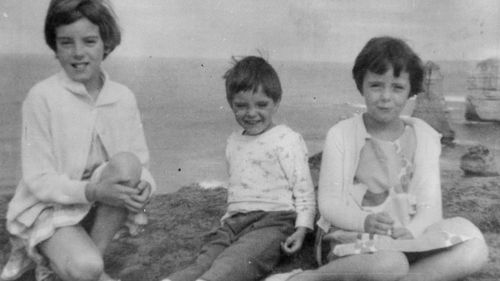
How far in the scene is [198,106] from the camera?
2.63 meters

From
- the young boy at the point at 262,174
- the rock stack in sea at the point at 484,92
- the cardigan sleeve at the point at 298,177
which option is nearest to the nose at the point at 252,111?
the young boy at the point at 262,174

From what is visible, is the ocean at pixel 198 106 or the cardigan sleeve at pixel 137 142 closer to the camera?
the cardigan sleeve at pixel 137 142

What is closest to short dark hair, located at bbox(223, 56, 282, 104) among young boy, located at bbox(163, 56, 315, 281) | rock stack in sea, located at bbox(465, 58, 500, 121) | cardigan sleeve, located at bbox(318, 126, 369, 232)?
young boy, located at bbox(163, 56, 315, 281)

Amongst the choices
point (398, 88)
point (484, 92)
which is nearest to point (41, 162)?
point (398, 88)

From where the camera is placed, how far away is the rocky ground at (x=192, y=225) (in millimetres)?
2322

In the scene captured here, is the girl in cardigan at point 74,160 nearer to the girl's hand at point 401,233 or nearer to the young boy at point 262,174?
Answer: the young boy at point 262,174

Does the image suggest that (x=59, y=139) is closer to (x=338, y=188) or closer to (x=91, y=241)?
(x=91, y=241)

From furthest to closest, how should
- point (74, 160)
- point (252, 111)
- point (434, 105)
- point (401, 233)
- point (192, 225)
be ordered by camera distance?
point (434, 105), point (192, 225), point (252, 111), point (74, 160), point (401, 233)

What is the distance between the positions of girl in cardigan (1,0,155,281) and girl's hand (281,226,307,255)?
463mm

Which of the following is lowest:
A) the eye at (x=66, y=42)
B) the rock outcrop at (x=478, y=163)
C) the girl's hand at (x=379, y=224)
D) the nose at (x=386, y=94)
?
the rock outcrop at (x=478, y=163)

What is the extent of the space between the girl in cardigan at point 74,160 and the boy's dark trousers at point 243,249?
0.88 ft

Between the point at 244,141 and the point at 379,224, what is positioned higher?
the point at 244,141

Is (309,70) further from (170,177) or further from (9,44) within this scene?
(9,44)

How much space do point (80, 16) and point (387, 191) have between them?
3.69 ft
